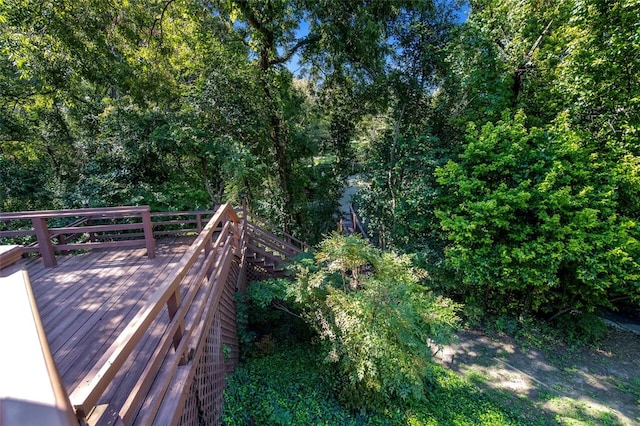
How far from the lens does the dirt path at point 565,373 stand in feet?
16.5

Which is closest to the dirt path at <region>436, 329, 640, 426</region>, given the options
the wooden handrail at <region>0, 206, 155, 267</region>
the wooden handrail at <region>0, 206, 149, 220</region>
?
the wooden handrail at <region>0, 206, 155, 267</region>

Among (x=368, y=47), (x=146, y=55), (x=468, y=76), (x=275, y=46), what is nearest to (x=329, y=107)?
(x=275, y=46)

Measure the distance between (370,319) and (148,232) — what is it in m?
3.61

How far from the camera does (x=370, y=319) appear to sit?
383 cm

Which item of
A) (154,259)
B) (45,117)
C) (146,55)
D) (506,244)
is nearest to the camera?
(154,259)

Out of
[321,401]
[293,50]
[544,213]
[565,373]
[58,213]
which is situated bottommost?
[565,373]

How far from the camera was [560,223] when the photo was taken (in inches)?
229

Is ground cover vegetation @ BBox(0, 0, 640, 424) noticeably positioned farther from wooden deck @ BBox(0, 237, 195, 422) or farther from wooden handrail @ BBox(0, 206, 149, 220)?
wooden handrail @ BBox(0, 206, 149, 220)

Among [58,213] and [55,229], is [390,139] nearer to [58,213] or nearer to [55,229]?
[58,213]

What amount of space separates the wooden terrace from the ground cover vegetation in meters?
1.14

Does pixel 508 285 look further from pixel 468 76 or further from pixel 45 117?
pixel 45 117

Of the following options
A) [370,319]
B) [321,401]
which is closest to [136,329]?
[370,319]

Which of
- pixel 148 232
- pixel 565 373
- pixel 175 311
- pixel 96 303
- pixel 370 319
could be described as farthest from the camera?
pixel 565 373

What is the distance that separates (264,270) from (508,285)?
18.2 ft
